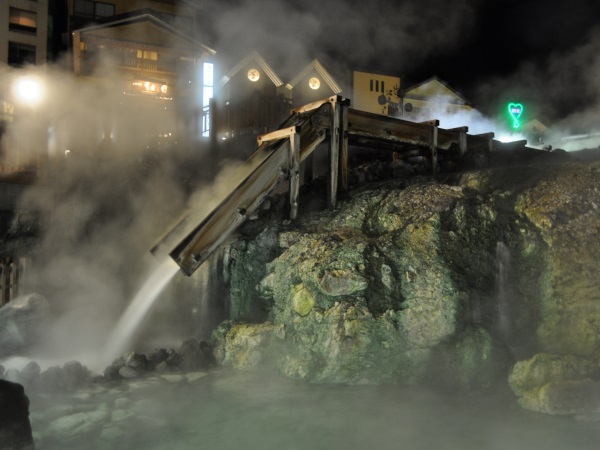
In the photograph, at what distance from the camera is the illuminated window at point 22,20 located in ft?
67.4

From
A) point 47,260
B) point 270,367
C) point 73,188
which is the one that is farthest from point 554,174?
point 73,188

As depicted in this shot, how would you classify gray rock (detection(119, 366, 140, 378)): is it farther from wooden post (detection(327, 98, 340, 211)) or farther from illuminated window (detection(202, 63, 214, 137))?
illuminated window (detection(202, 63, 214, 137))

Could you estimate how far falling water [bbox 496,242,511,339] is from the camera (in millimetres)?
6293

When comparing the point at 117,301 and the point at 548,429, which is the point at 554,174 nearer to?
the point at 548,429

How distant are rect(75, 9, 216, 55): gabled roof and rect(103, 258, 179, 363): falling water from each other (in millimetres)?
14742

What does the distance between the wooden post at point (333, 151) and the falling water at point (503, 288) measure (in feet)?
8.66

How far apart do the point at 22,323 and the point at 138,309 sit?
178 centimetres

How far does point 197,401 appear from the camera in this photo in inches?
217

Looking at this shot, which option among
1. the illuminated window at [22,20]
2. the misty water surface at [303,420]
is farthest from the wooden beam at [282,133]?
the illuminated window at [22,20]

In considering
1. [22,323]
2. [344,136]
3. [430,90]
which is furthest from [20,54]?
[430,90]

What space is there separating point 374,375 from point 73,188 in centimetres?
887

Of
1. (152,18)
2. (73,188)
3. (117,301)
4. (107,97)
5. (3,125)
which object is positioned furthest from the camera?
(152,18)

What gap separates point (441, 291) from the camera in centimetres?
605

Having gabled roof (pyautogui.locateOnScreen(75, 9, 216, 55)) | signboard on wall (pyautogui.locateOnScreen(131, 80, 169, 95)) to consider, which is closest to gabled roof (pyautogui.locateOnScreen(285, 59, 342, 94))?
gabled roof (pyautogui.locateOnScreen(75, 9, 216, 55))
